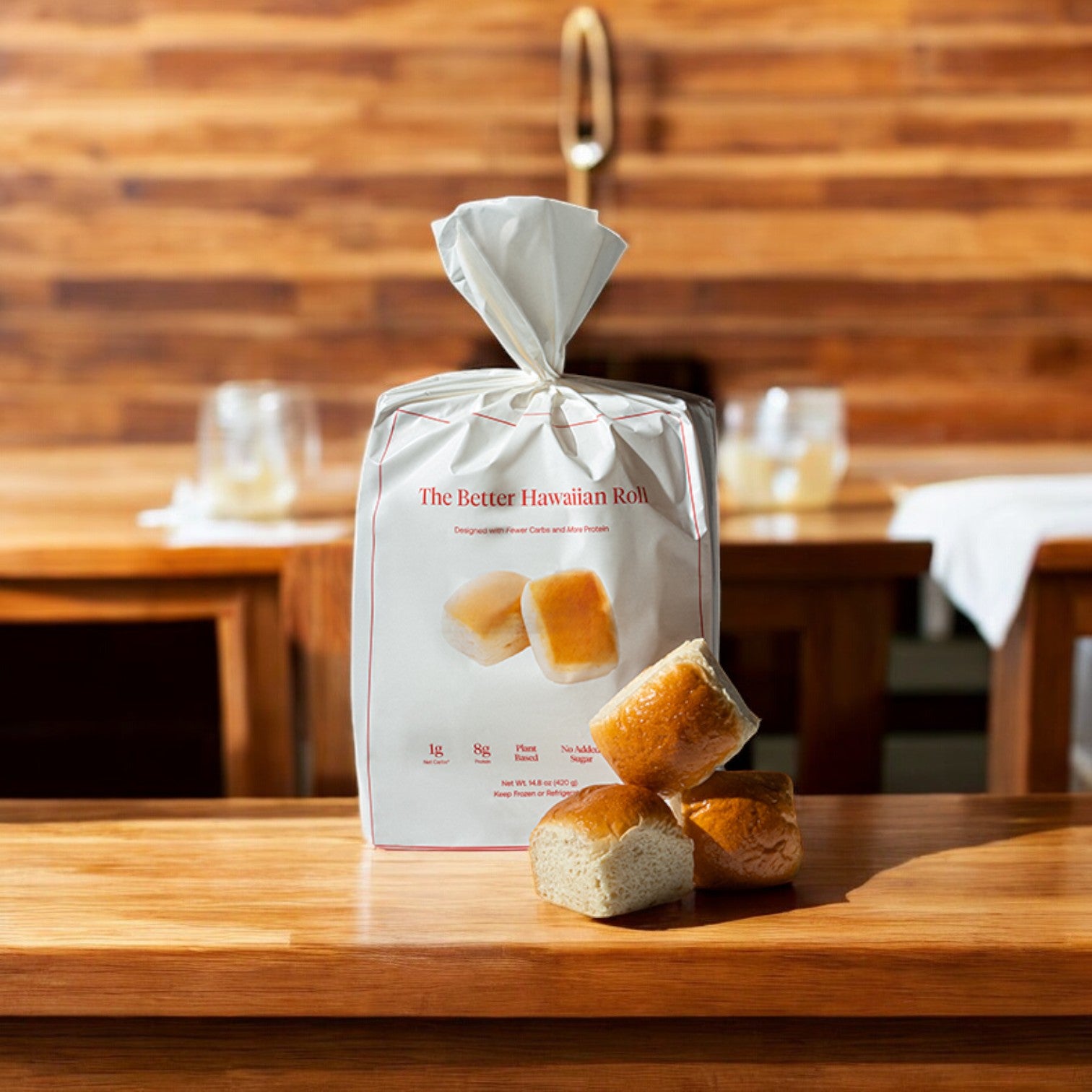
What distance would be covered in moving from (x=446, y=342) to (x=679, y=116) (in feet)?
2.07

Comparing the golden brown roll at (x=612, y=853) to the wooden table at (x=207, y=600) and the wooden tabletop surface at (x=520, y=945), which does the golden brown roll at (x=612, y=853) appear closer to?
the wooden tabletop surface at (x=520, y=945)

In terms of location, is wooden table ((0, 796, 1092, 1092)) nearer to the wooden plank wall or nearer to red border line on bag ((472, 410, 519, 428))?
red border line on bag ((472, 410, 519, 428))

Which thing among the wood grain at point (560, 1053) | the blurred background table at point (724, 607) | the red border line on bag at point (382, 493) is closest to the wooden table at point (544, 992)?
the wood grain at point (560, 1053)

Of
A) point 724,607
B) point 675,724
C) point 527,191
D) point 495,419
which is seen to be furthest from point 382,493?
point 527,191

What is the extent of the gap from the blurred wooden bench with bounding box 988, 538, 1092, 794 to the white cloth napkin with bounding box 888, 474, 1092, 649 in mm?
15

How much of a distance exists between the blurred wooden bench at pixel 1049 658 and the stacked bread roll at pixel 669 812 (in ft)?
2.18

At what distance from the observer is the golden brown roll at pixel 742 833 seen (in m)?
0.68

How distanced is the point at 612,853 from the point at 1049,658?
0.79 meters

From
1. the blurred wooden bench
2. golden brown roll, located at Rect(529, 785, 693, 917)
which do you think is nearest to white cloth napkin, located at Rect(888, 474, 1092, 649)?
the blurred wooden bench

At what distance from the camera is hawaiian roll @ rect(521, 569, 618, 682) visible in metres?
0.72

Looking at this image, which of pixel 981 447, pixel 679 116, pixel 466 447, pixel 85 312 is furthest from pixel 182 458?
pixel 466 447

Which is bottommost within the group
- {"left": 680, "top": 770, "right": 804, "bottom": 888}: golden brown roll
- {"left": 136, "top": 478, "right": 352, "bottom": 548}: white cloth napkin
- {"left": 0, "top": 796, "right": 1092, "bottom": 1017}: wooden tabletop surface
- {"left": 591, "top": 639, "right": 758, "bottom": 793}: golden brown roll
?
{"left": 0, "top": 796, "right": 1092, "bottom": 1017}: wooden tabletop surface

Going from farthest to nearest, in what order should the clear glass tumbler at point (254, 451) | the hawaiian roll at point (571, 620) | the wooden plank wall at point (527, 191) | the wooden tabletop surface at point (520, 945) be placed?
the wooden plank wall at point (527, 191), the clear glass tumbler at point (254, 451), the hawaiian roll at point (571, 620), the wooden tabletop surface at point (520, 945)

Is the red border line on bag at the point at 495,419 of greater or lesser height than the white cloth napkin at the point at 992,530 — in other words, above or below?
above
